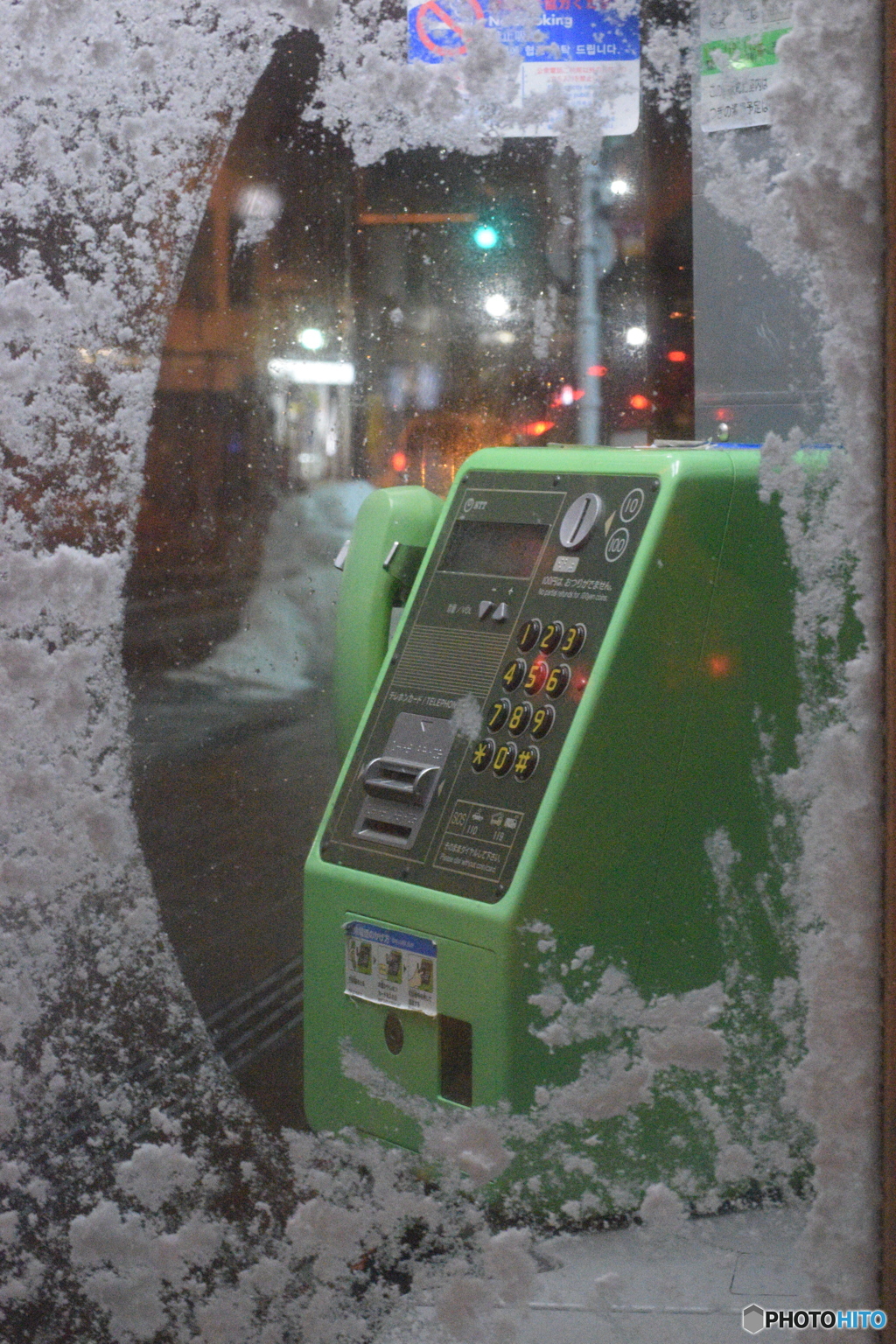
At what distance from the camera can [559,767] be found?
4.16ft

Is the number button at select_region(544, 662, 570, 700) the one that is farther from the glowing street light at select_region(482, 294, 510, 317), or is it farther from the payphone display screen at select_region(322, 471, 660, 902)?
the glowing street light at select_region(482, 294, 510, 317)

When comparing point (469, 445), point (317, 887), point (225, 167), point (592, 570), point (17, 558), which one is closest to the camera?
point (592, 570)

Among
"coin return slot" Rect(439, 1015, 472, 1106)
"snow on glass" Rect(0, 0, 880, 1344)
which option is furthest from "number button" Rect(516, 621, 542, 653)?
"coin return slot" Rect(439, 1015, 472, 1106)

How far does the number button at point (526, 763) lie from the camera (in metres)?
1.29

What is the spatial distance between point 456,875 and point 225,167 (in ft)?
2.97

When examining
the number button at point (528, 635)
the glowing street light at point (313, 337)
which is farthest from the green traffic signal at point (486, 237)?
the number button at point (528, 635)

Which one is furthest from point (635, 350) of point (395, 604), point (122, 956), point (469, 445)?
point (122, 956)

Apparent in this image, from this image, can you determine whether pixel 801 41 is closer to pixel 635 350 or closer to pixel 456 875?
pixel 635 350

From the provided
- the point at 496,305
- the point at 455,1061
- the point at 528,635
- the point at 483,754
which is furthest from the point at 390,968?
the point at 496,305

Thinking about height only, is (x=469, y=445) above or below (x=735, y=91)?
below

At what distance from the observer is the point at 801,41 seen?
1121 millimetres

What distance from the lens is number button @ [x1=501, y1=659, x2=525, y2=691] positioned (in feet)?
4.37

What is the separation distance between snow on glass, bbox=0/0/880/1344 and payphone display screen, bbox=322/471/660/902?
136mm

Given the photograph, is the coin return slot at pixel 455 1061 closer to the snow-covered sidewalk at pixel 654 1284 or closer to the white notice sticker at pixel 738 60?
the snow-covered sidewalk at pixel 654 1284
